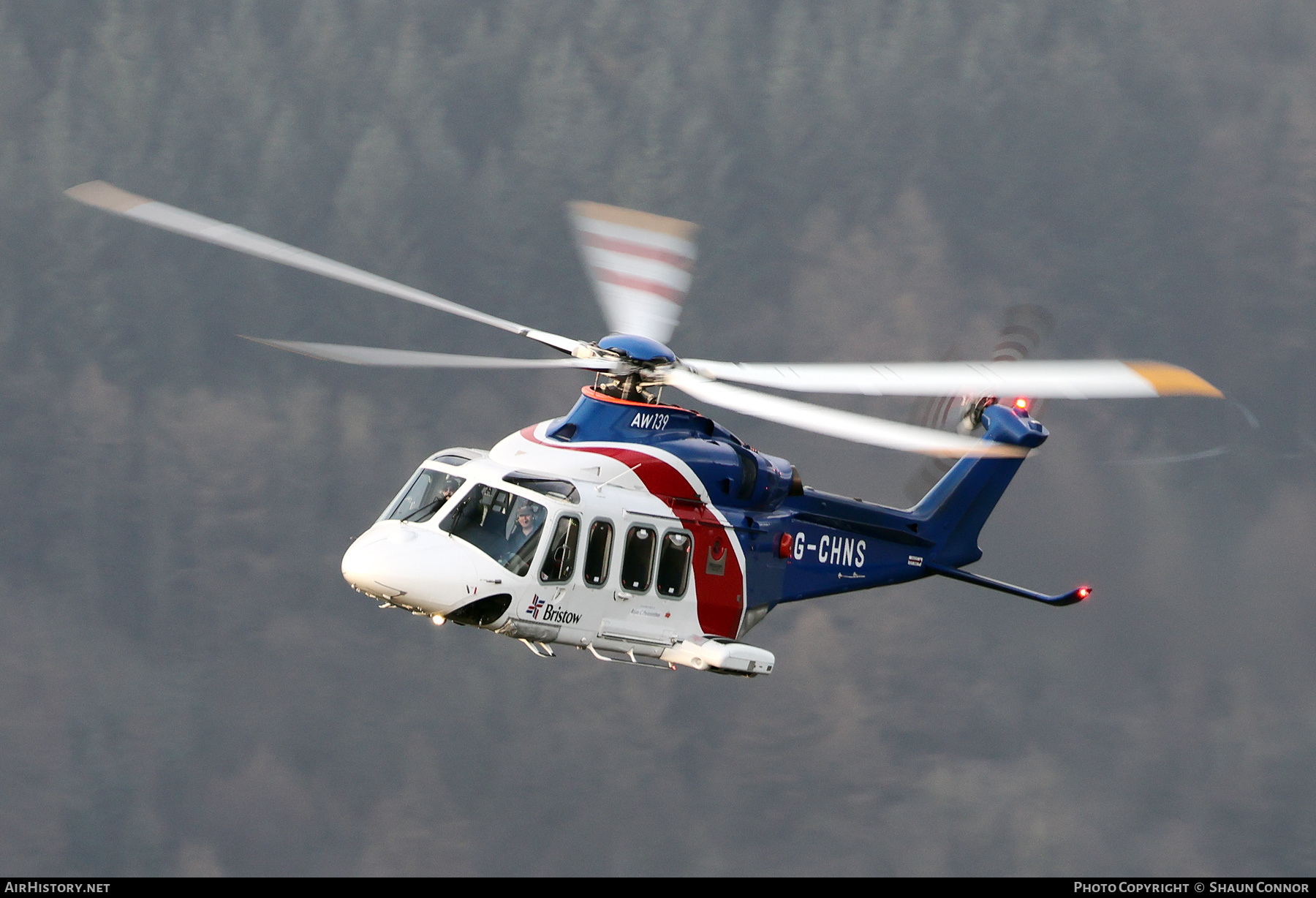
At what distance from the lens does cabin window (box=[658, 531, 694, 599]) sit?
14.0 meters

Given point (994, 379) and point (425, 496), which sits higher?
point (994, 379)

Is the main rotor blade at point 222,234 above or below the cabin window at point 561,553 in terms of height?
above

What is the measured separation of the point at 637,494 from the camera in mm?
13922

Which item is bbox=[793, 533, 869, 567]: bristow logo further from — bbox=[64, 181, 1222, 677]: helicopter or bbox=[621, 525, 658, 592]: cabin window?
bbox=[621, 525, 658, 592]: cabin window

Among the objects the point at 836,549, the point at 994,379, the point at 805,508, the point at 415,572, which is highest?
the point at 994,379

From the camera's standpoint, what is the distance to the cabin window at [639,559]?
45.3ft

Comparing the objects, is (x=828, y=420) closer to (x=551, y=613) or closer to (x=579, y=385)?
(x=551, y=613)

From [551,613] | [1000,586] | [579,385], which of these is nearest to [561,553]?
[551,613]

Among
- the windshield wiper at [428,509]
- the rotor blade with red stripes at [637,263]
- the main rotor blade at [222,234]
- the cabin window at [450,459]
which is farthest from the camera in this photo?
the rotor blade with red stripes at [637,263]

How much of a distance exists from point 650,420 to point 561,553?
153 centimetres

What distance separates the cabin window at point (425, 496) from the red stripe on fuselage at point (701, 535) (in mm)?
877

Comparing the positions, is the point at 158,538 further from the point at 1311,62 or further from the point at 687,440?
the point at 1311,62

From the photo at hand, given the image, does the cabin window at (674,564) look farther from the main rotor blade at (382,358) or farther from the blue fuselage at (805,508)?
the main rotor blade at (382,358)

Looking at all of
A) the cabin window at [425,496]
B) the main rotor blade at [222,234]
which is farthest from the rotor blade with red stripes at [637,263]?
the cabin window at [425,496]
